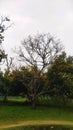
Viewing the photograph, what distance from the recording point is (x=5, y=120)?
138 ft

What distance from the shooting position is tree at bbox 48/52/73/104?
53197mm

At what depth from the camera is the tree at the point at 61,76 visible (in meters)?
53.2

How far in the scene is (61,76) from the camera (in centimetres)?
5325

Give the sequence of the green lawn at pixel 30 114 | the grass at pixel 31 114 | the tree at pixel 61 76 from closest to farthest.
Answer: the grass at pixel 31 114
the green lawn at pixel 30 114
the tree at pixel 61 76

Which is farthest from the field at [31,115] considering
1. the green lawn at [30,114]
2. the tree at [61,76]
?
the tree at [61,76]

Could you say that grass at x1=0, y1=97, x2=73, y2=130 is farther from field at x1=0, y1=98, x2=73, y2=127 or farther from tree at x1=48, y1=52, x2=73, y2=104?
tree at x1=48, y1=52, x2=73, y2=104

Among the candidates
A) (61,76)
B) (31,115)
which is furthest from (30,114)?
(61,76)

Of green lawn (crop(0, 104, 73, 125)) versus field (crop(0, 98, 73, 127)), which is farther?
green lawn (crop(0, 104, 73, 125))

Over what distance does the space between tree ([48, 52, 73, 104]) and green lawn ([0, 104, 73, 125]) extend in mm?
3993

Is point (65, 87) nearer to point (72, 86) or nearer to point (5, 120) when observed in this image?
point (72, 86)

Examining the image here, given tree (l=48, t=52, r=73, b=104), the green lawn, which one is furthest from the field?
tree (l=48, t=52, r=73, b=104)

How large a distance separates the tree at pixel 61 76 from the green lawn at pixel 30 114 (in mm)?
3993

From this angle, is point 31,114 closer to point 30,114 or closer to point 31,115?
point 30,114

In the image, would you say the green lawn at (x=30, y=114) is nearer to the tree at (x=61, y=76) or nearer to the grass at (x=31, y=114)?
the grass at (x=31, y=114)
